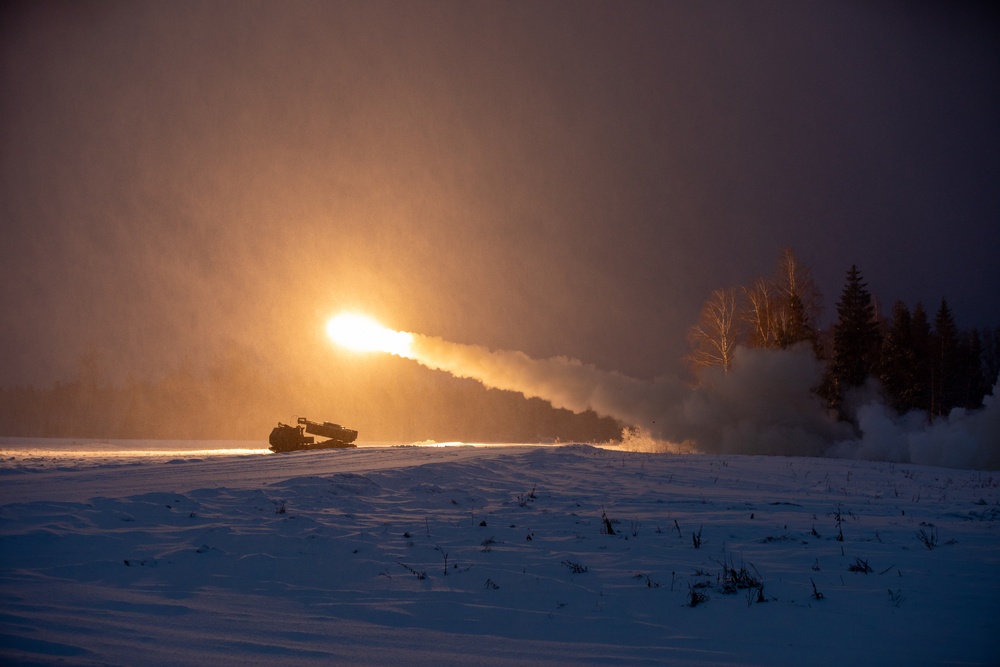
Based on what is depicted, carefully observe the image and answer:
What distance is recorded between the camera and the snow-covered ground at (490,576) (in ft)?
17.6

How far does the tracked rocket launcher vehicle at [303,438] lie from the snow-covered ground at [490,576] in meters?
18.6

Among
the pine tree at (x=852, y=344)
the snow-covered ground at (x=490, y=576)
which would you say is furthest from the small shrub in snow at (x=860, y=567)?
the pine tree at (x=852, y=344)

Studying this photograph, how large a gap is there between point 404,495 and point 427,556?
569cm

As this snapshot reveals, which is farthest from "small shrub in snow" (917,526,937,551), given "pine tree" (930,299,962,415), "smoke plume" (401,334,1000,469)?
"pine tree" (930,299,962,415)

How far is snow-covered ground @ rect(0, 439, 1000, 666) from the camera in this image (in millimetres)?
5352

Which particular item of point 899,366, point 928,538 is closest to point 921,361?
point 899,366

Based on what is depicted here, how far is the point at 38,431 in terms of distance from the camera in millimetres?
85438

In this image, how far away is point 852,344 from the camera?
1705 inches

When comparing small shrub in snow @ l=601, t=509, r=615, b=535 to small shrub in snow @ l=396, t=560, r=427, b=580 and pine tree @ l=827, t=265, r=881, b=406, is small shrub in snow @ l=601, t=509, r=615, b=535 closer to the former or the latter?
Answer: small shrub in snow @ l=396, t=560, r=427, b=580

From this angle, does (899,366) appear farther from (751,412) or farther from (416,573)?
(416,573)

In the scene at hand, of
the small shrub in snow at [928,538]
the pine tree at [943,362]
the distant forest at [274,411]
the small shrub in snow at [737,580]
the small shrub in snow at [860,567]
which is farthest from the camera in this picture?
the distant forest at [274,411]

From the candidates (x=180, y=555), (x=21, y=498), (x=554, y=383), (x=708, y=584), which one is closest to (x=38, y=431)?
(x=554, y=383)

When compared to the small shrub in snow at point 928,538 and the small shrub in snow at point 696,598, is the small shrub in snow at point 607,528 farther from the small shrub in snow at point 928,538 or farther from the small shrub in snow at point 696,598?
the small shrub in snow at point 928,538

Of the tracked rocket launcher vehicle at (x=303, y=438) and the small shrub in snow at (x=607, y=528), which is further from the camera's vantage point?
the tracked rocket launcher vehicle at (x=303, y=438)
